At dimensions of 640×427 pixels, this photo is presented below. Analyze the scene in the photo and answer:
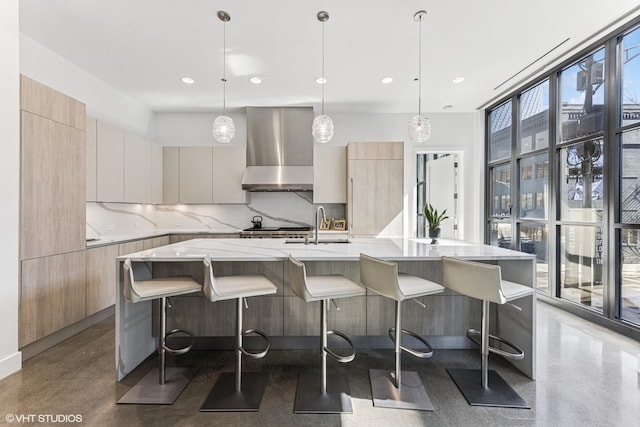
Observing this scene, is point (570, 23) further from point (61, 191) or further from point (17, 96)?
point (61, 191)

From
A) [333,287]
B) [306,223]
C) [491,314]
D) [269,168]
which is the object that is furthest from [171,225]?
[491,314]

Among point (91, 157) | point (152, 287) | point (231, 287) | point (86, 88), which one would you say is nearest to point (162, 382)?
point (152, 287)

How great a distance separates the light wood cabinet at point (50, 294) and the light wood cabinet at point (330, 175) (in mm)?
3048

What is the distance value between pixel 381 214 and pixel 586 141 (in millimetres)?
2471

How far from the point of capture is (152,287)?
1.79 m

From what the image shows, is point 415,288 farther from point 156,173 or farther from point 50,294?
point 156,173

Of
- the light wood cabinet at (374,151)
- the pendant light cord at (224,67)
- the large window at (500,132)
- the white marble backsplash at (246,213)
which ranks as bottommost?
the white marble backsplash at (246,213)

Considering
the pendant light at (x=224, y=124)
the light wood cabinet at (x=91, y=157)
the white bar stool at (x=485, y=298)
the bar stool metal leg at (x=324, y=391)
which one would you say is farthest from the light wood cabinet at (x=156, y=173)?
the white bar stool at (x=485, y=298)

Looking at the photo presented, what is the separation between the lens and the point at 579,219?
3.23 m

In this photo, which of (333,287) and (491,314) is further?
(491,314)

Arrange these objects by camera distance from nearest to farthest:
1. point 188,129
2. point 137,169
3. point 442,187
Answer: point 137,169, point 188,129, point 442,187

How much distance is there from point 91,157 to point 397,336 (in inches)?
144

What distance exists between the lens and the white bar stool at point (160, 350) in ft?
5.60

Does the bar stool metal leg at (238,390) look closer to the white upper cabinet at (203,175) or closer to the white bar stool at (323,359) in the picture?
the white bar stool at (323,359)
